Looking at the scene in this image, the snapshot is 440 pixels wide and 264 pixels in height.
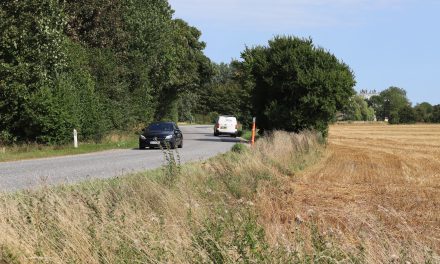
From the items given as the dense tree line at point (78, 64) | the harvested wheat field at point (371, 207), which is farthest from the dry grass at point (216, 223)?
the dense tree line at point (78, 64)

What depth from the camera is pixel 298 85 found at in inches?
1383

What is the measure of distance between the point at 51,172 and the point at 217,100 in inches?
4707

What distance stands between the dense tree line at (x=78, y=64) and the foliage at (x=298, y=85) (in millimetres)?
9819

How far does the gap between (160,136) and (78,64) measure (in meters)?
6.27

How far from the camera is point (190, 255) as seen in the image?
17.9ft

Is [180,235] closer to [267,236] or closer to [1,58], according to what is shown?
[267,236]

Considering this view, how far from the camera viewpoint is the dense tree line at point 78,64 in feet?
86.7

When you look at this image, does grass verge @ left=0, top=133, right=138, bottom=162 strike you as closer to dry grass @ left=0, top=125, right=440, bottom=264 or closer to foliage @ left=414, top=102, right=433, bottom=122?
dry grass @ left=0, top=125, right=440, bottom=264

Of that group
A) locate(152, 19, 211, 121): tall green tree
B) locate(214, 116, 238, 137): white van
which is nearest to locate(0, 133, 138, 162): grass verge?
locate(152, 19, 211, 121): tall green tree

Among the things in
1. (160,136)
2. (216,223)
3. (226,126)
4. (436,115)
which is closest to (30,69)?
(160,136)

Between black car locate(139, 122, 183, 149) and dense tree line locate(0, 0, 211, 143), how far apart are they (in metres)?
3.08

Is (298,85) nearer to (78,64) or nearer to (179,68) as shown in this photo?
(78,64)

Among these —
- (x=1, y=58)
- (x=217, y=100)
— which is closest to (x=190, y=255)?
(x=1, y=58)

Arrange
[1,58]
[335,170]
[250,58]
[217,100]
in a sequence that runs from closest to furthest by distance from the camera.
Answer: [335,170] < [1,58] < [250,58] < [217,100]
